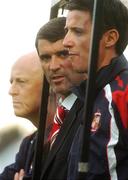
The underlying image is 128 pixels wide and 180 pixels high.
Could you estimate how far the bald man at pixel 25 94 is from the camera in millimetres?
1711

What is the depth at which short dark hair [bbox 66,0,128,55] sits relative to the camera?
1.12 metres

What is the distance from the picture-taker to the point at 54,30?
4.81 ft

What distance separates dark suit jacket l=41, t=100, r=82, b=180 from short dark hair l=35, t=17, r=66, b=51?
1.10 ft

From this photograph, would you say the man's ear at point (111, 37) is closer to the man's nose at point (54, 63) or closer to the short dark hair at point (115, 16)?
the short dark hair at point (115, 16)

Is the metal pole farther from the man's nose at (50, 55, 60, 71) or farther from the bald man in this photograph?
the bald man

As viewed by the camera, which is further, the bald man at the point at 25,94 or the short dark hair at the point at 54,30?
the bald man at the point at 25,94

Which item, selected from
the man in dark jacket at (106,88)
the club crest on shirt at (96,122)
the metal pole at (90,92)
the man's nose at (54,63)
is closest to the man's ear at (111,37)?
the man in dark jacket at (106,88)

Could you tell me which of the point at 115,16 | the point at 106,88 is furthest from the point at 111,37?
the point at 106,88

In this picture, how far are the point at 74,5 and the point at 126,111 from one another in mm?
371

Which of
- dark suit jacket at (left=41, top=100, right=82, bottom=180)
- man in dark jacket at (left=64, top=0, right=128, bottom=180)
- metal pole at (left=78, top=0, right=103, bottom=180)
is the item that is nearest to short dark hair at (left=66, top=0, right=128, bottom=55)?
man in dark jacket at (left=64, top=0, right=128, bottom=180)

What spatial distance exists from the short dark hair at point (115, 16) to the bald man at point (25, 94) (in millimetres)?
638

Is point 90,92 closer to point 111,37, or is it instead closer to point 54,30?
point 111,37

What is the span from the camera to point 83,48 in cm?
114

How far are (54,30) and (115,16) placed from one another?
0.38 meters
